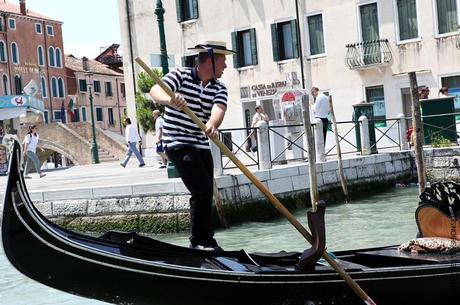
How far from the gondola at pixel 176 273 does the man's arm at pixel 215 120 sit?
616 mm

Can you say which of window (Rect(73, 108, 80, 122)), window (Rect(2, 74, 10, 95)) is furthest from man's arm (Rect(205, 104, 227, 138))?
window (Rect(73, 108, 80, 122))

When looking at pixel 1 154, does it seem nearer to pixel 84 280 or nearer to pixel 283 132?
pixel 283 132

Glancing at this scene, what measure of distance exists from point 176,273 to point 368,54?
543 inches

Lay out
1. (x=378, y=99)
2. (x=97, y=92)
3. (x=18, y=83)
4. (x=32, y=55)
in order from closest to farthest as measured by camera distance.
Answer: (x=378, y=99) < (x=18, y=83) < (x=32, y=55) < (x=97, y=92)

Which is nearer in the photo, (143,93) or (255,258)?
(255,258)

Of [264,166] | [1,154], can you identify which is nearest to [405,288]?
[264,166]

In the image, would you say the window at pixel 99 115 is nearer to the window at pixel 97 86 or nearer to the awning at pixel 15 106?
the window at pixel 97 86

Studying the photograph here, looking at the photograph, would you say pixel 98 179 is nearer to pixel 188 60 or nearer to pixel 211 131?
pixel 211 131

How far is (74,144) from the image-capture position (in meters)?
27.0

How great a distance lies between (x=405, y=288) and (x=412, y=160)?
354 inches

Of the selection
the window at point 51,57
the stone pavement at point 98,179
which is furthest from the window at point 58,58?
the stone pavement at point 98,179

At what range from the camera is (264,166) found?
362 inches

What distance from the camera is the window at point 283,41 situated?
18.1 m

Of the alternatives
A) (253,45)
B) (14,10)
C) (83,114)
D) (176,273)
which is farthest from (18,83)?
(176,273)
